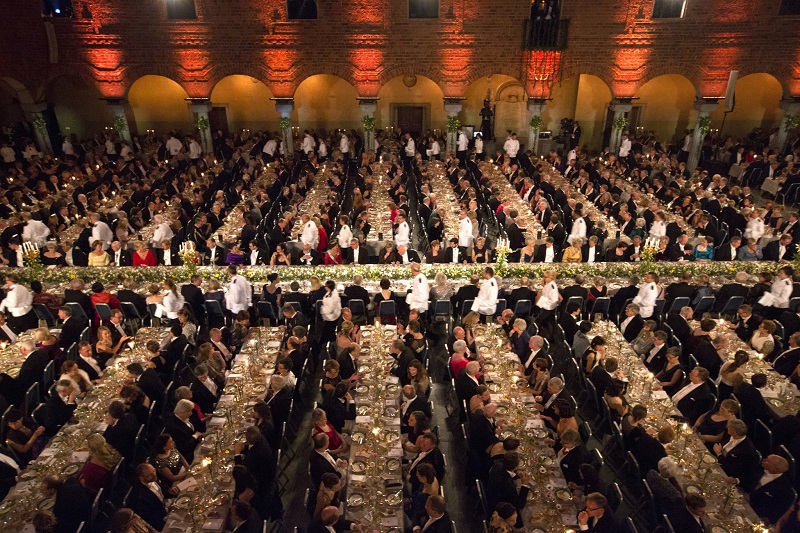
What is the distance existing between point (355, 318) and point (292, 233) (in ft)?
12.9

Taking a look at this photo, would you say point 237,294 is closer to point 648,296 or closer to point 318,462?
point 318,462

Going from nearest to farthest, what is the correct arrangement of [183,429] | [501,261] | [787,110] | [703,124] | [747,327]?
[183,429]
[747,327]
[501,261]
[703,124]
[787,110]

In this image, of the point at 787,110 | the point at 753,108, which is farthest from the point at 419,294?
the point at 753,108

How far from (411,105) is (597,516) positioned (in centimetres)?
2233

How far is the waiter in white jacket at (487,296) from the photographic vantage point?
10102 mm

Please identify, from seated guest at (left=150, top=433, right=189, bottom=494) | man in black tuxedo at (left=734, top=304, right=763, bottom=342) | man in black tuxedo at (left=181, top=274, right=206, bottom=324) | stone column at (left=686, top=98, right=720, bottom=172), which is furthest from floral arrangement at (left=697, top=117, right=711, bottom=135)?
seated guest at (left=150, top=433, right=189, bottom=494)

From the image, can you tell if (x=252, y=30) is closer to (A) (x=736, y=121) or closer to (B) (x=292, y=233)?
(B) (x=292, y=233)

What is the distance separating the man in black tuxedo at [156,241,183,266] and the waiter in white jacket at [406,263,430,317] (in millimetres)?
5379

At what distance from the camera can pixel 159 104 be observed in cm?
2555

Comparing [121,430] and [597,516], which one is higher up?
[597,516]

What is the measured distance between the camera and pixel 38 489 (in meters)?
6.32

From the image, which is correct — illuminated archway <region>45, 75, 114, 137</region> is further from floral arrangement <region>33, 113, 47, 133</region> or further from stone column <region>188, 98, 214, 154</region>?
stone column <region>188, 98, 214, 154</region>

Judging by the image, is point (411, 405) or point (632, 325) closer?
point (411, 405)

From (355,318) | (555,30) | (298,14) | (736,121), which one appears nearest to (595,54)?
(555,30)
